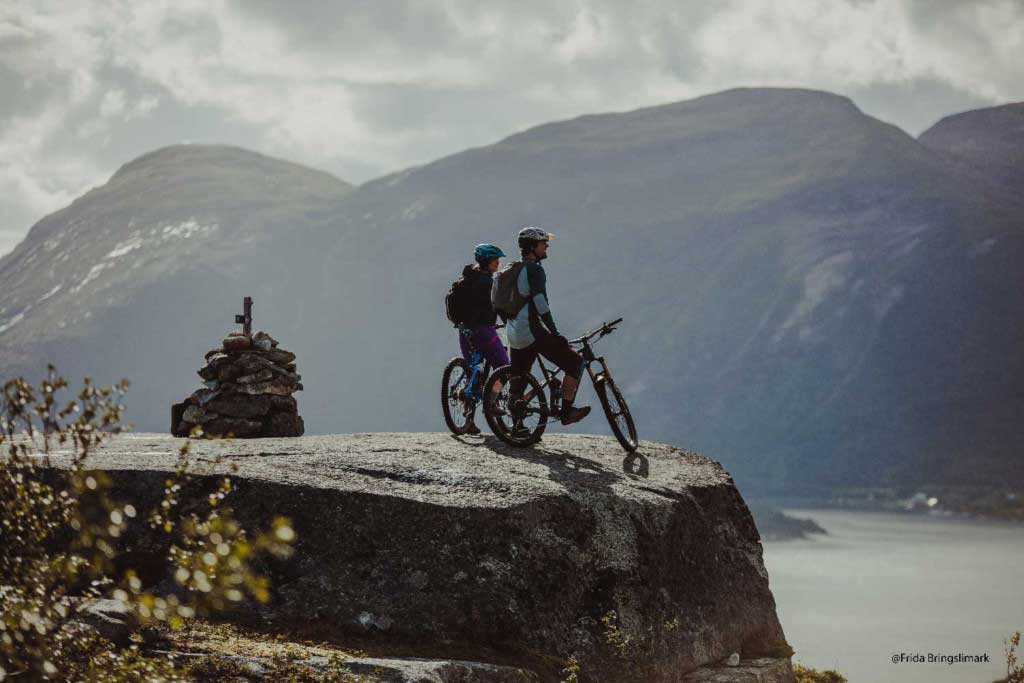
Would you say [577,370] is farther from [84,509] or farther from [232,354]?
[232,354]

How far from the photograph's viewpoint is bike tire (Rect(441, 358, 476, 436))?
567 inches

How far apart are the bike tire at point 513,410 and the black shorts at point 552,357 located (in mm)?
150

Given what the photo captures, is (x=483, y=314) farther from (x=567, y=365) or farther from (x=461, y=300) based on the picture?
(x=567, y=365)

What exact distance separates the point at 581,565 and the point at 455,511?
152 cm

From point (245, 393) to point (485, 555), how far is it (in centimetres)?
921

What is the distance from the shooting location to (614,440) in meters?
15.0

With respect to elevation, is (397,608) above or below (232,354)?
below

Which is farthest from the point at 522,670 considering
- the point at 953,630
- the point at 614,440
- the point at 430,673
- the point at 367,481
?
the point at 953,630

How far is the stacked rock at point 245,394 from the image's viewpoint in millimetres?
18266

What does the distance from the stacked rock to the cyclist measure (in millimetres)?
5199

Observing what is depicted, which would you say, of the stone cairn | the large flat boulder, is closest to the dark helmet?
the large flat boulder

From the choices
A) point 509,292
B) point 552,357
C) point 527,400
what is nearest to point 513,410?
point 527,400

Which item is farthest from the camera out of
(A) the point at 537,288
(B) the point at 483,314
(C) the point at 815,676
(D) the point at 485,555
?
(C) the point at 815,676

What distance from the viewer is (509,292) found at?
42.3 feet
